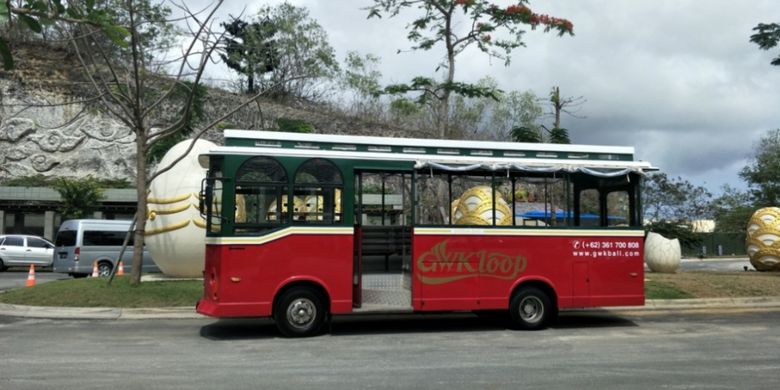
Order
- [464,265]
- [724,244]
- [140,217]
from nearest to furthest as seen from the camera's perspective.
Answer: [464,265] < [140,217] < [724,244]

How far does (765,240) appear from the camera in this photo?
878 inches

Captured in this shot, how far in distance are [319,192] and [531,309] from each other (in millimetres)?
4462

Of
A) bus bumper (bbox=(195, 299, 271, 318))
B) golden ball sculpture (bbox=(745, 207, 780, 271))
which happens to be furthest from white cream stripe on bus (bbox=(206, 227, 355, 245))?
golden ball sculpture (bbox=(745, 207, 780, 271))

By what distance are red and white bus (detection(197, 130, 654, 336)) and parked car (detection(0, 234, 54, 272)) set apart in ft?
71.2

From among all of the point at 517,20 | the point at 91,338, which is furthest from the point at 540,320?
the point at 517,20

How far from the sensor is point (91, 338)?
10352mm

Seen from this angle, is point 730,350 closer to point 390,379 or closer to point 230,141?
point 390,379

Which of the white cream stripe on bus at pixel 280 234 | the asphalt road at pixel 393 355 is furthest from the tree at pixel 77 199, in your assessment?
the white cream stripe on bus at pixel 280 234

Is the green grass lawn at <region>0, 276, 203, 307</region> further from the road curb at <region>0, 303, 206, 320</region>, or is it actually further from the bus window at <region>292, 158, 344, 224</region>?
the bus window at <region>292, 158, 344, 224</region>

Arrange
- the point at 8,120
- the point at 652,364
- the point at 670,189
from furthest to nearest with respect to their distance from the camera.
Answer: the point at 670,189 < the point at 8,120 < the point at 652,364

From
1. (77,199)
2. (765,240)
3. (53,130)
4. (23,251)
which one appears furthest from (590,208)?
(53,130)

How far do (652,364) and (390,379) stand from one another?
361 cm

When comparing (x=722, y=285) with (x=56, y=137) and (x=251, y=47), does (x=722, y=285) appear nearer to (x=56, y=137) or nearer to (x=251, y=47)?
(x=251, y=47)

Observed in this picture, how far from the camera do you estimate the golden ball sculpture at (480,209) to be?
11.5 metres
